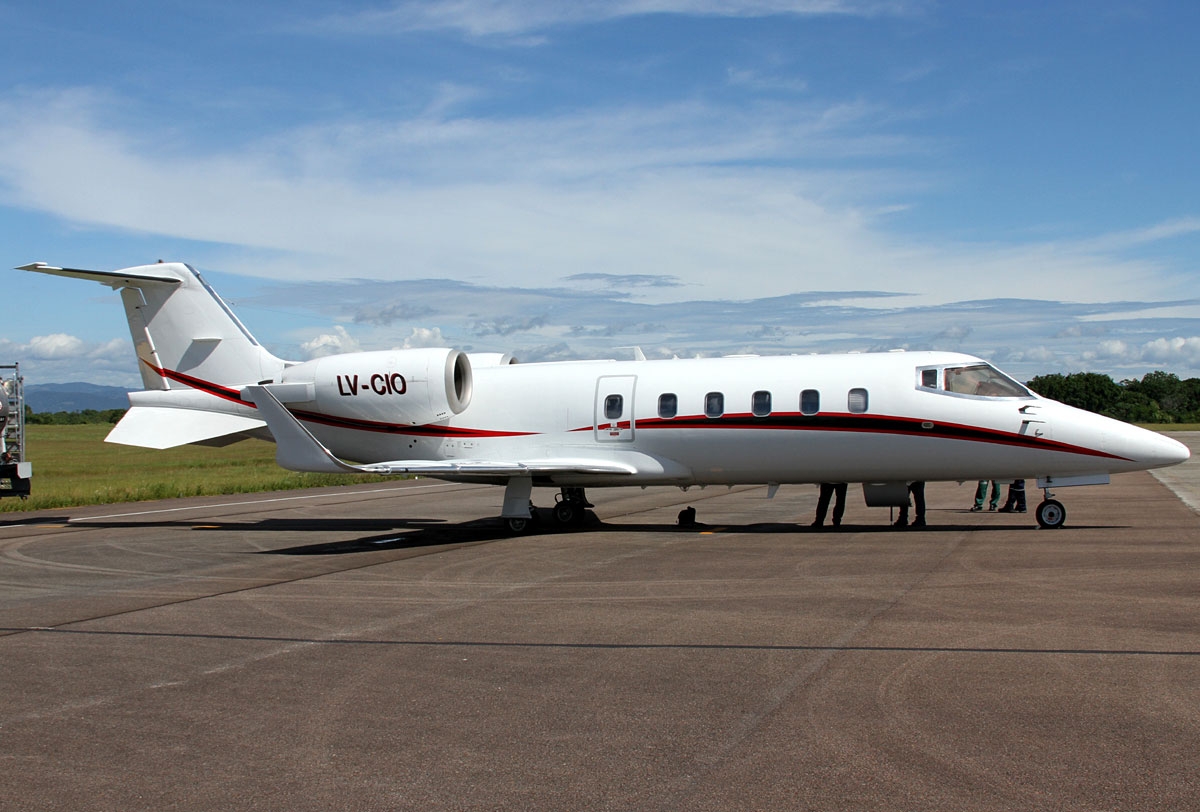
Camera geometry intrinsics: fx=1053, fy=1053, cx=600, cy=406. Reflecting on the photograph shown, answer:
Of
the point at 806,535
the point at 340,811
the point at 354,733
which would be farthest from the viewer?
the point at 806,535

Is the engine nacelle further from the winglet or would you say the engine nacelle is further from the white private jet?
the winglet

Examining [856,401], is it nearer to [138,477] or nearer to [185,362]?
[185,362]

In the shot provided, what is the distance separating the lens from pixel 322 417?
2144 cm

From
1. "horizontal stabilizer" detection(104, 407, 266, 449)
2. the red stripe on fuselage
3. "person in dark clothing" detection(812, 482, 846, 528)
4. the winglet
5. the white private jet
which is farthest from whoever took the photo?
"horizontal stabilizer" detection(104, 407, 266, 449)

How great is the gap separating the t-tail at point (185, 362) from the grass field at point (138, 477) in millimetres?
7816

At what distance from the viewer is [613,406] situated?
1959 centimetres

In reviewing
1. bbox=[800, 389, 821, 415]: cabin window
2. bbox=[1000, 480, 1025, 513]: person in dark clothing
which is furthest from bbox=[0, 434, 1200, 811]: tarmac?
bbox=[1000, 480, 1025, 513]: person in dark clothing

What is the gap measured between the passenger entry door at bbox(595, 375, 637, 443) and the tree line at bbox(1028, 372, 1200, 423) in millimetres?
109186

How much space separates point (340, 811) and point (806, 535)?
1351 cm

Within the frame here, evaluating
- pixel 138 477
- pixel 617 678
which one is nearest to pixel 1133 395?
pixel 138 477

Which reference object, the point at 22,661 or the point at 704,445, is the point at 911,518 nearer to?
the point at 704,445

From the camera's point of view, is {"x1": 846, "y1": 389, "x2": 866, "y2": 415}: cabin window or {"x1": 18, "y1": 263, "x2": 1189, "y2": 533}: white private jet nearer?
{"x1": 18, "y1": 263, "x2": 1189, "y2": 533}: white private jet

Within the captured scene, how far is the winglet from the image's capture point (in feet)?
56.1

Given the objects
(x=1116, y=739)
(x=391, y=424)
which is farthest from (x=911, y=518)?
(x=1116, y=739)
